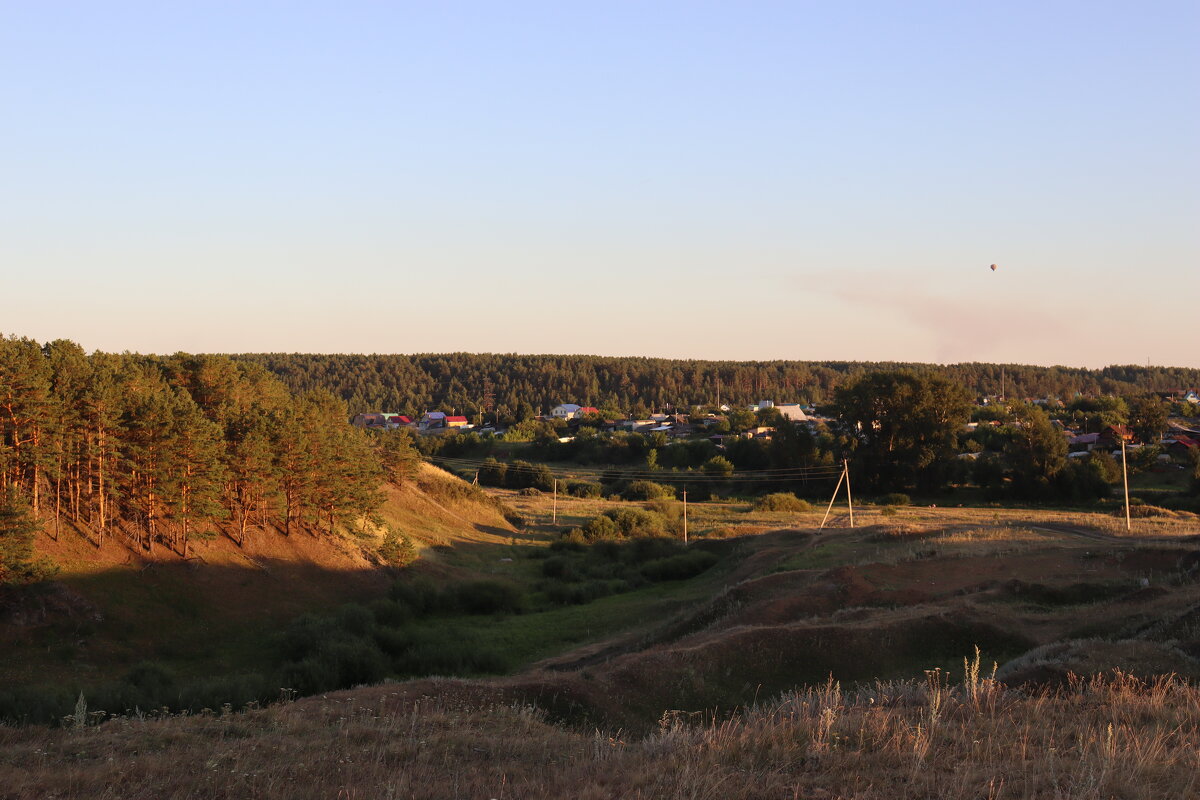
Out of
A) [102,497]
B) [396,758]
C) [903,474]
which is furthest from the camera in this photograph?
[903,474]

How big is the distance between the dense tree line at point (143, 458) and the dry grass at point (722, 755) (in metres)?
23.3

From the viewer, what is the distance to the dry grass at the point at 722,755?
7.02 metres

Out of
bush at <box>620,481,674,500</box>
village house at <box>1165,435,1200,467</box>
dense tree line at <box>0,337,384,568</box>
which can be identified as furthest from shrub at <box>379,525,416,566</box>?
village house at <box>1165,435,1200,467</box>

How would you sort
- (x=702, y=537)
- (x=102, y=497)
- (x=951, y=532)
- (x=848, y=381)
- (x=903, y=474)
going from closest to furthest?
(x=102, y=497) < (x=951, y=532) < (x=702, y=537) < (x=903, y=474) < (x=848, y=381)

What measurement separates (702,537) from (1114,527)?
78.1 feet

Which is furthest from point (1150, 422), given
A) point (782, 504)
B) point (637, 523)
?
point (637, 523)

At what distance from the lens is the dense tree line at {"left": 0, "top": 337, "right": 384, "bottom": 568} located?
31375mm

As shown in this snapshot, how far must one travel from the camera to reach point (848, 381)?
9169 cm

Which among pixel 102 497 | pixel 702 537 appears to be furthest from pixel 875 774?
pixel 702 537

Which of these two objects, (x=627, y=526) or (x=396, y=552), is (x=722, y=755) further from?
(x=627, y=526)

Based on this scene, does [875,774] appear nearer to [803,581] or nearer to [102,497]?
[803,581]

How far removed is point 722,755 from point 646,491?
78733 mm

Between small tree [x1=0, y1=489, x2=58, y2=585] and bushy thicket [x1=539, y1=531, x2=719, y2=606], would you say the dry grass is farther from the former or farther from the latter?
bushy thicket [x1=539, y1=531, x2=719, y2=606]

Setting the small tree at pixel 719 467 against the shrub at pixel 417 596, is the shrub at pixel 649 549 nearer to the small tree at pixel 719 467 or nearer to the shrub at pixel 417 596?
the shrub at pixel 417 596
